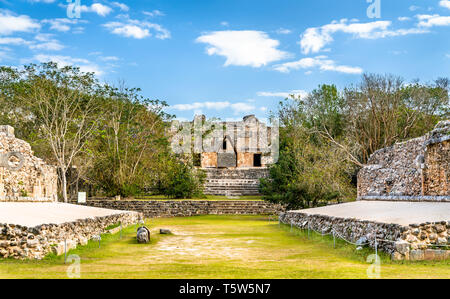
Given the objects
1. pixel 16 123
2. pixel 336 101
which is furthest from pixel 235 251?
pixel 336 101

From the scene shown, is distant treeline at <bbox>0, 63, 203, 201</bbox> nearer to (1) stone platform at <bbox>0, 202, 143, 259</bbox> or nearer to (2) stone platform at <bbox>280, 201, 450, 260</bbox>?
(1) stone platform at <bbox>0, 202, 143, 259</bbox>

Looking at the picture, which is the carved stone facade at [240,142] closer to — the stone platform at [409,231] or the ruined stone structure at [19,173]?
the ruined stone structure at [19,173]

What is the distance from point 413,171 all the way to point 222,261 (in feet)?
35.6

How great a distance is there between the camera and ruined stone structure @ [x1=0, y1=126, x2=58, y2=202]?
1764 cm

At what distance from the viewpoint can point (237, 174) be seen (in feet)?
119

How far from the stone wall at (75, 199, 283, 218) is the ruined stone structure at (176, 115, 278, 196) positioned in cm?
1145

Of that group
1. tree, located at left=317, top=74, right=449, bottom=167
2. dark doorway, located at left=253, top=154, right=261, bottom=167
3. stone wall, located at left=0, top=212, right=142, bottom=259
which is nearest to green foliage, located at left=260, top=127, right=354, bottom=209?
tree, located at left=317, top=74, right=449, bottom=167

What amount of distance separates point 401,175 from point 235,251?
10224 mm

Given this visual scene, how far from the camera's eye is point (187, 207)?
81.1 ft

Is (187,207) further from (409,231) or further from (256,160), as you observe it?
(256,160)

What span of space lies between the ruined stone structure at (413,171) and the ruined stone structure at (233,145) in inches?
647

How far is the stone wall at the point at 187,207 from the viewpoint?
2458 centimetres

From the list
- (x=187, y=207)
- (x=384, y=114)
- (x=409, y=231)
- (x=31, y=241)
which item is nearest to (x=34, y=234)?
(x=31, y=241)
